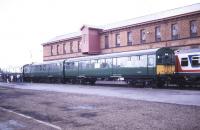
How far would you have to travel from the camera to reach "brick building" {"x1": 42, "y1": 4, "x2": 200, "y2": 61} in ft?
101

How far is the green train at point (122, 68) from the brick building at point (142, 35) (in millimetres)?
8486

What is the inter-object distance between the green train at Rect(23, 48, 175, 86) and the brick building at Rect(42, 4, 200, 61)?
27.8ft

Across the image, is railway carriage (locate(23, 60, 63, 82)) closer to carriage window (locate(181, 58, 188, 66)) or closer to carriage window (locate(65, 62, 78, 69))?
carriage window (locate(65, 62, 78, 69))

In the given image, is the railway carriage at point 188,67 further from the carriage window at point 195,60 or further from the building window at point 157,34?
the building window at point 157,34

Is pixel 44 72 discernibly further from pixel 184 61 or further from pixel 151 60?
pixel 184 61

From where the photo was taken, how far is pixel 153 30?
114ft

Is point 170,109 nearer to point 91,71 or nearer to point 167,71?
point 167,71

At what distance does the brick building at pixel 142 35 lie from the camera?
1211 inches

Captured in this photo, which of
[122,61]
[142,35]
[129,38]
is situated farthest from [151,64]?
[129,38]

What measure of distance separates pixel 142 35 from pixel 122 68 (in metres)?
13.0

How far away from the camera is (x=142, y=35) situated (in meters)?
36.5

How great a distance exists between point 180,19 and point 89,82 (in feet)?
46.3

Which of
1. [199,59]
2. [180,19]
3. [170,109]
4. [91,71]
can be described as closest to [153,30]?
[180,19]

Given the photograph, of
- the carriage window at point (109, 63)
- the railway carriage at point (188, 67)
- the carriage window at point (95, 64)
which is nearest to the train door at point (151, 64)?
the railway carriage at point (188, 67)
